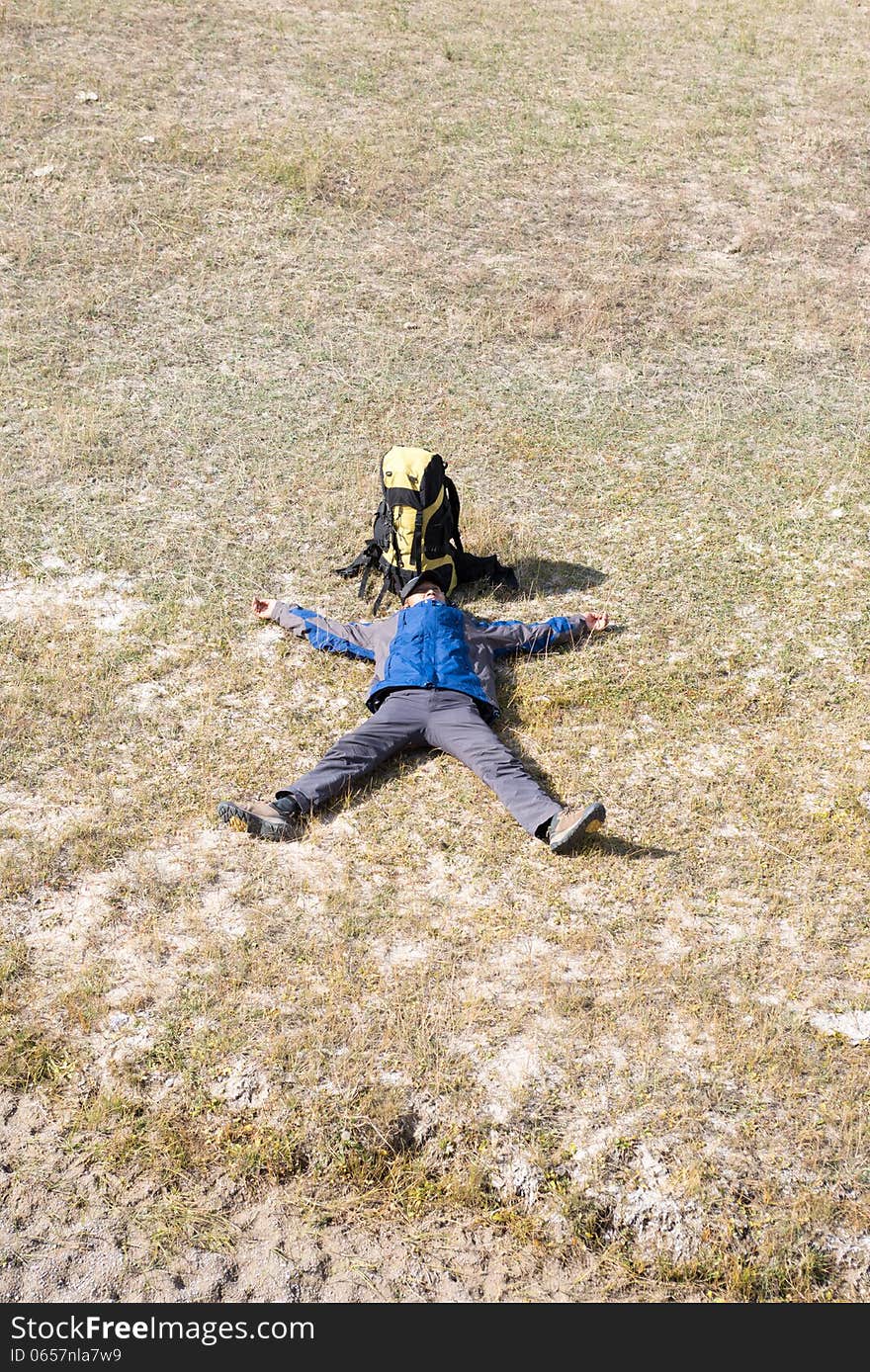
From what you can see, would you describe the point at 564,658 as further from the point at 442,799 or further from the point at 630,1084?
the point at 630,1084

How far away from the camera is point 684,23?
20.2 m

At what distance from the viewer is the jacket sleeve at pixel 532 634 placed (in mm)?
8281

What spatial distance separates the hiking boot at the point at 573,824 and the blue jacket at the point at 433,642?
121 cm

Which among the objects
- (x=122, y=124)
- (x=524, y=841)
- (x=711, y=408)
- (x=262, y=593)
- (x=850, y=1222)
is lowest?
(x=850, y=1222)

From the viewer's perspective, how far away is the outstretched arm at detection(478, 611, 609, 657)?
327 inches

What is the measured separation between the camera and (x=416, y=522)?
8797mm

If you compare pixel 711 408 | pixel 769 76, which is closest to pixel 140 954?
pixel 711 408

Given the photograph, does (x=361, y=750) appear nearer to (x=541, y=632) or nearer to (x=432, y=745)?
(x=432, y=745)

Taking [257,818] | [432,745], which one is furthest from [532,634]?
[257,818]

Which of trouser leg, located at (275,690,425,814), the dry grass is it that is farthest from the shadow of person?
trouser leg, located at (275,690,425,814)

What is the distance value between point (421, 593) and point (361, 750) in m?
1.44

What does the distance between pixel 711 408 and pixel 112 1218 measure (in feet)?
30.8

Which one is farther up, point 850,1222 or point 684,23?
point 684,23
